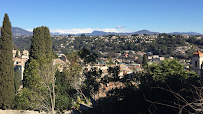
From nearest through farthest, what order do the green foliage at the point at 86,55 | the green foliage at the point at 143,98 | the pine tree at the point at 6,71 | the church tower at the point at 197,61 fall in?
the green foliage at the point at 143,98 < the green foliage at the point at 86,55 < the pine tree at the point at 6,71 < the church tower at the point at 197,61

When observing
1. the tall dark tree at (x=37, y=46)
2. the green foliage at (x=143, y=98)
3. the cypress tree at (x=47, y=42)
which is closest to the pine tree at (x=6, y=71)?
the tall dark tree at (x=37, y=46)

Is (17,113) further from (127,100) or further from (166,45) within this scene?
(166,45)

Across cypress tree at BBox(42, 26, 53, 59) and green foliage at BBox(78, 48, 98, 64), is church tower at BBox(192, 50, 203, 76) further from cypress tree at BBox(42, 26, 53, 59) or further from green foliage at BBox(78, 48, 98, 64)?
cypress tree at BBox(42, 26, 53, 59)

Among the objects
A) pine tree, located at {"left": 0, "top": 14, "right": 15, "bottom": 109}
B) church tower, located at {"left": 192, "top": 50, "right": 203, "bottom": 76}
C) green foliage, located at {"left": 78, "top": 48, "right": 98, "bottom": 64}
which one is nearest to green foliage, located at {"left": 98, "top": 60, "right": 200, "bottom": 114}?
green foliage, located at {"left": 78, "top": 48, "right": 98, "bottom": 64}

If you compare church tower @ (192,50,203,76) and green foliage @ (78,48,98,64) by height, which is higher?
green foliage @ (78,48,98,64)

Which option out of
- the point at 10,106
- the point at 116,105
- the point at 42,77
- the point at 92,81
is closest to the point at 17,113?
the point at 10,106

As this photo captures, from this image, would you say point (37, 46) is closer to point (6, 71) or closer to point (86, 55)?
point (6, 71)

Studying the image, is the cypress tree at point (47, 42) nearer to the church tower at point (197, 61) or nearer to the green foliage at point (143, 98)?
the green foliage at point (143, 98)

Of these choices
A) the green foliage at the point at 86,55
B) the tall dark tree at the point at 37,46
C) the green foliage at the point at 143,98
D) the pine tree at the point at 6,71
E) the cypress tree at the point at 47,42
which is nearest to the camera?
the green foliage at the point at 143,98
